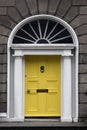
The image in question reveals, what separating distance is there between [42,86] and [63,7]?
8.97ft

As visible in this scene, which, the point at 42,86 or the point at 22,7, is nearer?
the point at 22,7

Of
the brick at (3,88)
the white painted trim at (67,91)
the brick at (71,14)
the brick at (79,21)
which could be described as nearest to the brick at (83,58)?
the white painted trim at (67,91)

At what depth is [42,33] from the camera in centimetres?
1140

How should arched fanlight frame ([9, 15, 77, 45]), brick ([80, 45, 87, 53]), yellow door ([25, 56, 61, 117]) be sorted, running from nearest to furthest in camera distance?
brick ([80, 45, 87, 53]) < arched fanlight frame ([9, 15, 77, 45]) < yellow door ([25, 56, 61, 117])

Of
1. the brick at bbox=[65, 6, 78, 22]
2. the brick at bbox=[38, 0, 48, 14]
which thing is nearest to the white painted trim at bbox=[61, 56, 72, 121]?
the brick at bbox=[65, 6, 78, 22]

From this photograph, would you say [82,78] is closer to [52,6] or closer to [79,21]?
[79,21]

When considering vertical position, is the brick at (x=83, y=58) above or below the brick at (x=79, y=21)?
below

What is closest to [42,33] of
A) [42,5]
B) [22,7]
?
[42,5]

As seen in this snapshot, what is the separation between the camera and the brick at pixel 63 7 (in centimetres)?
1112

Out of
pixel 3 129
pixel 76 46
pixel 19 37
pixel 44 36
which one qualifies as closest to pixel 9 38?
pixel 19 37

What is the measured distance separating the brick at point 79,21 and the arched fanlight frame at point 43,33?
29cm

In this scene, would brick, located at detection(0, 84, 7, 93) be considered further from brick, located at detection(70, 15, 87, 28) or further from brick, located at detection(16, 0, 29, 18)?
brick, located at detection(70, 15, 87, 28)

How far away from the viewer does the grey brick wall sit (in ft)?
36.5

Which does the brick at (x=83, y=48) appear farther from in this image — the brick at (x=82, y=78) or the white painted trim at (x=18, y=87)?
the white painted trim at (x=18, y=87)
